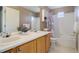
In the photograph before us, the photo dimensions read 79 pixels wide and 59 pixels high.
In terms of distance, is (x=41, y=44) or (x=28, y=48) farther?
(x=41, y=44)

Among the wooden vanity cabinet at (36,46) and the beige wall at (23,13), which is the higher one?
the beige wall at (23,13)

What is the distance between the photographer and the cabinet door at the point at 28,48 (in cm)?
118

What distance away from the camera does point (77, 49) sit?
1229mm

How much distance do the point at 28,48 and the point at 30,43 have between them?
0.08m

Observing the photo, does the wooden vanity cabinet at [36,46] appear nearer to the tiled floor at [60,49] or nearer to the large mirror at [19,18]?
the tiled floor at [60,49]

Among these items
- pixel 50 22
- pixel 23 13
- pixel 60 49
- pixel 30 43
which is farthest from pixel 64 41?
pixel 23 13

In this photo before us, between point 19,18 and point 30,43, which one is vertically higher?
point 19,18

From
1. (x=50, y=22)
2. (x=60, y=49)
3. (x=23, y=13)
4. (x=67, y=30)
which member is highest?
(x=23, y=13)

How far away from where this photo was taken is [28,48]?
4.05 feet

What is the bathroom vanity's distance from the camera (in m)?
1.10

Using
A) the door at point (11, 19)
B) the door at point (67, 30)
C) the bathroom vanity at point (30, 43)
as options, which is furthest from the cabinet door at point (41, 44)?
the door at point (11, 19)

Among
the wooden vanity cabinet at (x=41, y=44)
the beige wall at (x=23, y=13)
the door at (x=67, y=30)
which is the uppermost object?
the beige wall at (x=23, y=13)

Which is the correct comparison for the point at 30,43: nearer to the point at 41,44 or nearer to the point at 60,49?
the point at 41,44
